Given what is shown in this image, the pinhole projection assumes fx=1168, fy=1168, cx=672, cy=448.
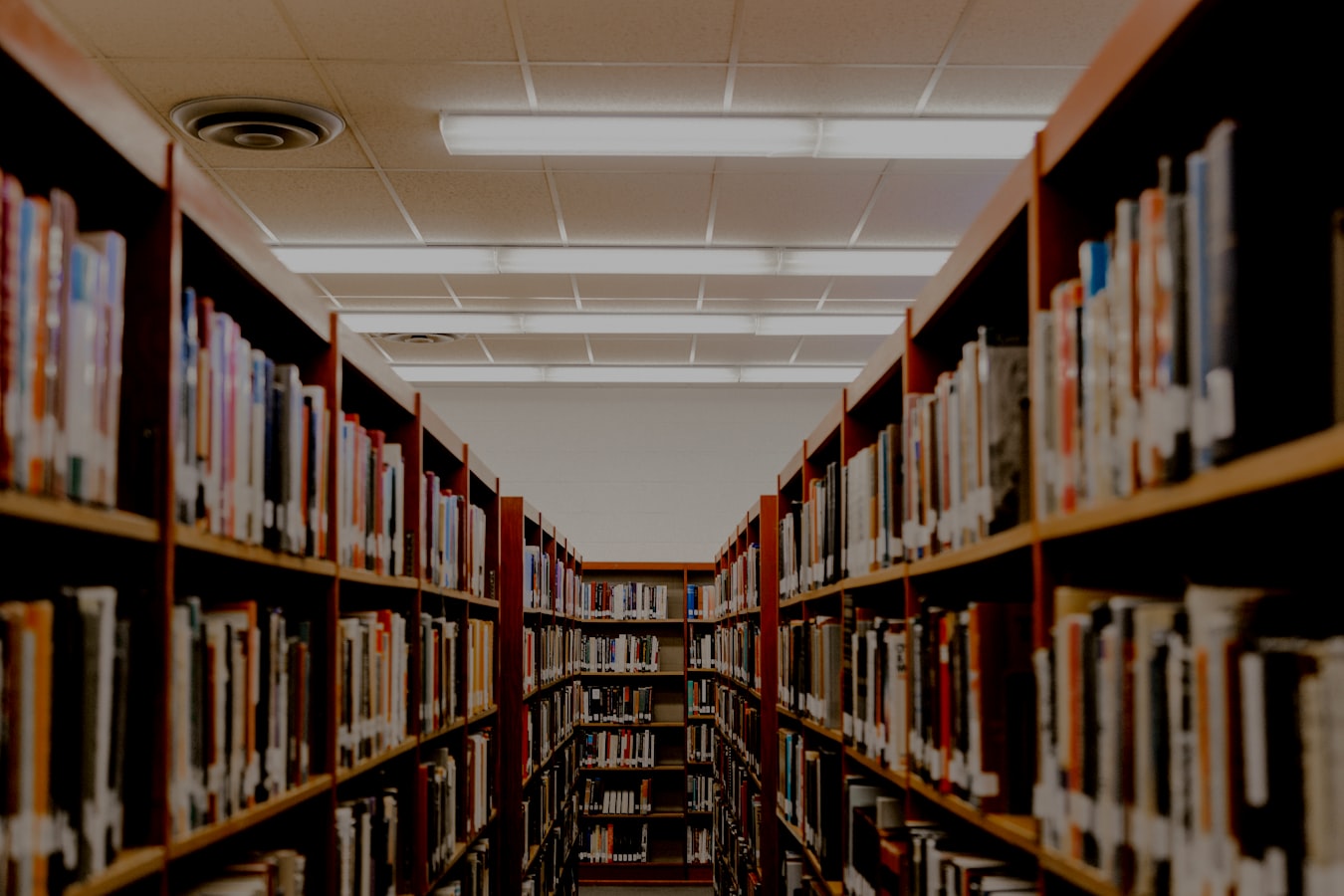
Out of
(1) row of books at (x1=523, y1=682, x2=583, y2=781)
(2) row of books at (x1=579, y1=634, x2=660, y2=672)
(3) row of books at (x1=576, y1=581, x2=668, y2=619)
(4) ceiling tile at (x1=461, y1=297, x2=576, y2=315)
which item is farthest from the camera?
(3) row of books at (x1=576, y1=581, x2=668, y2=619)

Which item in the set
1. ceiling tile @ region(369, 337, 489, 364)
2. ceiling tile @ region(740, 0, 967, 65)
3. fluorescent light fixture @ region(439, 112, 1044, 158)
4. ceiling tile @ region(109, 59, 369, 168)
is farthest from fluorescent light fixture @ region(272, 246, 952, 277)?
ceiling tile @ region(740, 0, 967, 65)

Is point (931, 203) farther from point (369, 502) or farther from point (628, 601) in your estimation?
point (628, 601)

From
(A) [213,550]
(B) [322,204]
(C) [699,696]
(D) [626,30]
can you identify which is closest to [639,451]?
(C) [699,696]

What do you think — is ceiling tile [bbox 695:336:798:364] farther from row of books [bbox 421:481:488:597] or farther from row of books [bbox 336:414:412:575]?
row of books [bbox 336:414:412:575]

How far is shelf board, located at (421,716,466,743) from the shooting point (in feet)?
10.3

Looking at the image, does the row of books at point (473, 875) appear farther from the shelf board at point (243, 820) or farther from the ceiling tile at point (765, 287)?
the ceiling tile at point (765, 287)

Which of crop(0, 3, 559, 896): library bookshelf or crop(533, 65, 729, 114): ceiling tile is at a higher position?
crop(533, 65, 729, 114): ceiling tile

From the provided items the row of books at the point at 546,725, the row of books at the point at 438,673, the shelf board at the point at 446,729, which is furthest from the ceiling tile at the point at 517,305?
the shelf board at the point at 446,729

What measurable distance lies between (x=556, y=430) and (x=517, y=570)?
4.79m

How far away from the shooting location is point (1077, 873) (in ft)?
4.40

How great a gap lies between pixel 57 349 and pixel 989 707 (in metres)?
1.36

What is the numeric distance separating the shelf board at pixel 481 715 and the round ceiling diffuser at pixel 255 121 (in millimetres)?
2303

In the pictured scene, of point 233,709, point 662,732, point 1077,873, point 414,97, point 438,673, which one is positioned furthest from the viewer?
point 662,732

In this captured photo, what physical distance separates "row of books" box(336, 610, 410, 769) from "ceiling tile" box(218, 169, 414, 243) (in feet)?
9.30
